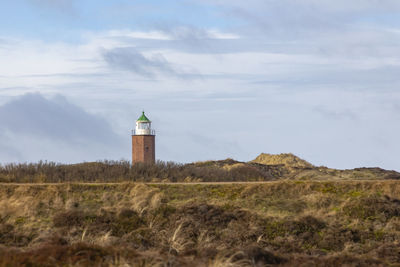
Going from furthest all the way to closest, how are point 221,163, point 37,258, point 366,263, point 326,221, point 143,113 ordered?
point 143,113 → point 221,163 → point 326,221 → point 366,263 → point 37,258

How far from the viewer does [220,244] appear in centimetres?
2194

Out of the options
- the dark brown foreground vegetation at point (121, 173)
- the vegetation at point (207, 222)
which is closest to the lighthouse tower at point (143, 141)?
the dark brown foreground vegetation at point (121, 173)

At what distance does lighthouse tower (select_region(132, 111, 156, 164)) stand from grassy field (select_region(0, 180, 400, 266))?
31.9 meters

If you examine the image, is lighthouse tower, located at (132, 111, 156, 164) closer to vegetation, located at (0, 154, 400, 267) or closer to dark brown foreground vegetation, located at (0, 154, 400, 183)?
dark brown foreground vegetation, located at (0, 154, 400, 183)

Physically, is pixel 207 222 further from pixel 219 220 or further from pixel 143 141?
pixel 143 141

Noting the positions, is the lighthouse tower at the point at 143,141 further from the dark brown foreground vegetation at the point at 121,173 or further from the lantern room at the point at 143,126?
the dark brown foreground vegetation at the point at 121,173

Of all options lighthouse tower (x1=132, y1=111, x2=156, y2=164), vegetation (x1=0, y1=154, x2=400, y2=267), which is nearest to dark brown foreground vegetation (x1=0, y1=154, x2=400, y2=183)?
vegetation (x1=0, y1=154, x2=400, y2=267)

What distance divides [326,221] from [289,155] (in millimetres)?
39152

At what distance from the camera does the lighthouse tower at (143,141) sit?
199 ft

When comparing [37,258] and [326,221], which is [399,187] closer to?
[326,221]

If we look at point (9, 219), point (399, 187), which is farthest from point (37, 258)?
point (399, 187)

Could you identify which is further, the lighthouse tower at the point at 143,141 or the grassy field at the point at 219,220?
the lighthouse tower at the point at 143,141

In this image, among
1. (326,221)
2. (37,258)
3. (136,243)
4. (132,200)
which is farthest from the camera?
(132,200)

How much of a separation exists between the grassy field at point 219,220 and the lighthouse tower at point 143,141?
105 feet
